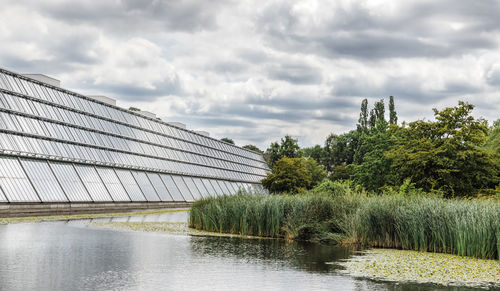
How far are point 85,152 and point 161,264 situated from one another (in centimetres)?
3733

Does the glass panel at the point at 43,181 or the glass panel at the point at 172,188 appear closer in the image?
the glass panel at the point at 43,181

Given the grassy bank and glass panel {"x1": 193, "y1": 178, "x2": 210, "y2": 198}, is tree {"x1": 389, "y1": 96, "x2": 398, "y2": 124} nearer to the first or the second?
glass panel {"x1": 193, "y1": 178, "x2": 210, "y2": 198}

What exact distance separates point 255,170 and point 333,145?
100ft

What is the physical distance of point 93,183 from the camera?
158 ft

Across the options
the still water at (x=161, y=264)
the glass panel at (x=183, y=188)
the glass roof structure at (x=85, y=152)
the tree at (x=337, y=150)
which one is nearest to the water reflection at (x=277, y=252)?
the still water at (x=161, y=264)

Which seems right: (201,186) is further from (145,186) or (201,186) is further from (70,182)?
(70,182)

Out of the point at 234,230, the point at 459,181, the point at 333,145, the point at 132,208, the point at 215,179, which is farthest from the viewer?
the point at 333,145

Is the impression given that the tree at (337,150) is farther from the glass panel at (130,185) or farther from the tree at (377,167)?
the glass panel at (130,185)

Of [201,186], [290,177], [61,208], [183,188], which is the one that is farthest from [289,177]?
[61,208]

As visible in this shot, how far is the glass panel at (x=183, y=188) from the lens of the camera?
69.3 m

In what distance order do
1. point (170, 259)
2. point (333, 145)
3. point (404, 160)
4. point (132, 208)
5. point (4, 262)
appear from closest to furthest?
point (4, 262)
point (170, 259)
point (404, 160)
point (132, 208)
point (333, 145)

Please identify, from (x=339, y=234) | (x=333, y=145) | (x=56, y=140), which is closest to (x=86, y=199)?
(x=56, y=140)

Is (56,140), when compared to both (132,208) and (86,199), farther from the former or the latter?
(132,208)

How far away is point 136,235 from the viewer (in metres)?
25.3
